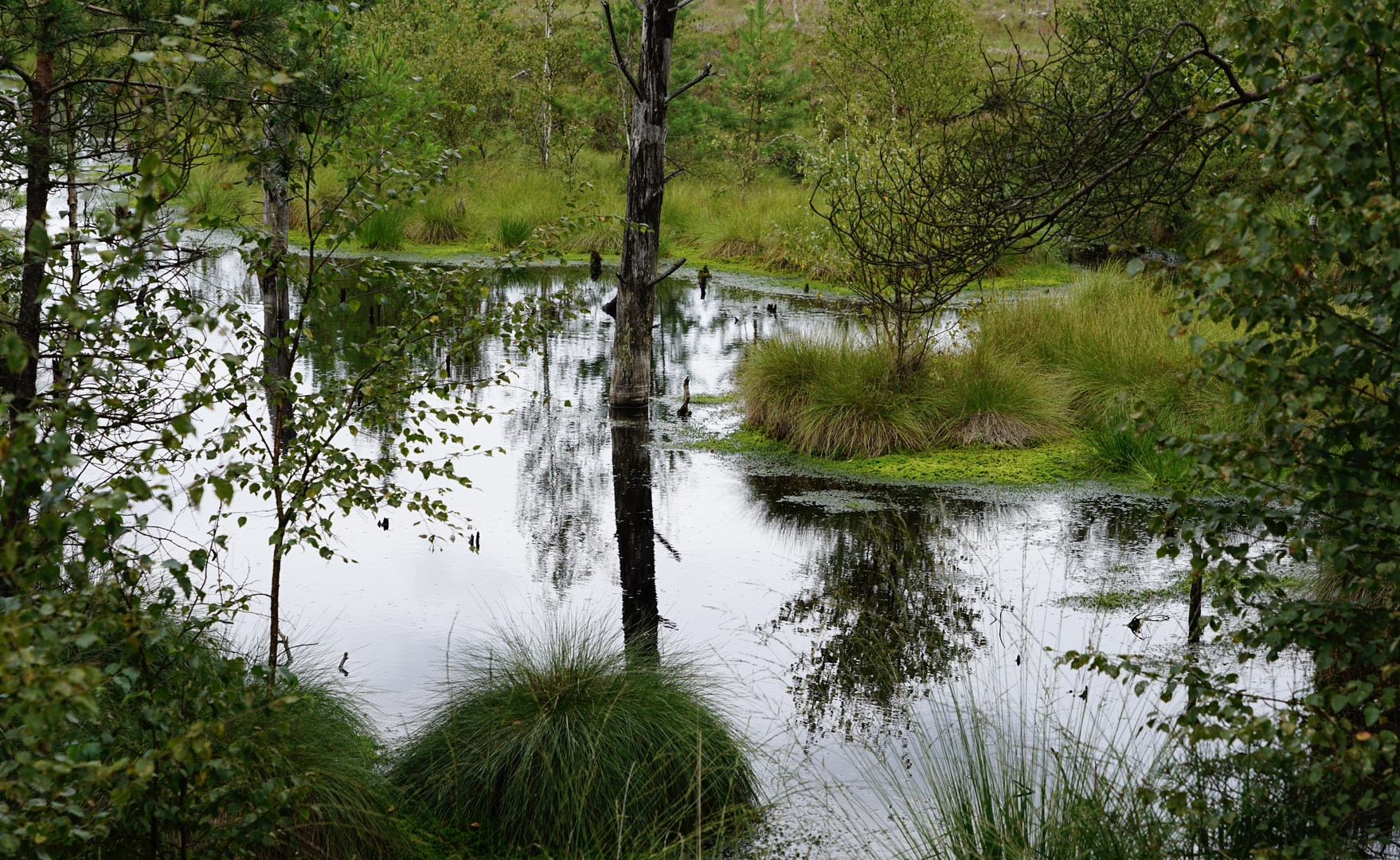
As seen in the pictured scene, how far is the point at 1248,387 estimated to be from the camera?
2365 mm

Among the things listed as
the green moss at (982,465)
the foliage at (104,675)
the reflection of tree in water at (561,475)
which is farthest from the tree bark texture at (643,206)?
the foliage at (104,675)

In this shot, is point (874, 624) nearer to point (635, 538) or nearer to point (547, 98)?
point (635, 538)

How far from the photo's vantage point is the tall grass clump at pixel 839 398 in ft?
29.8

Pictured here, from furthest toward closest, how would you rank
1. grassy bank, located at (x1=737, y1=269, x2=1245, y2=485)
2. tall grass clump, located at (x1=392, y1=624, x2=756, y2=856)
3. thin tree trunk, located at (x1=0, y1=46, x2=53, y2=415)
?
grassy bank, located at (x1=737, y1=269, x2=1245, y2=485) → tall grass clump, located at (x1=392, y1=624, x2=756, y2=856) → thin tree trunk, located at (x1=0, y1=46, x2=53, y2=415)

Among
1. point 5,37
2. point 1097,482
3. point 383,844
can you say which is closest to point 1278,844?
point 383,844

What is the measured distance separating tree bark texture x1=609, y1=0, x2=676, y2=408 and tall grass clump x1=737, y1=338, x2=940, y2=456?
3.50ft

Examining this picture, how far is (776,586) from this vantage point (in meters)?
6.32

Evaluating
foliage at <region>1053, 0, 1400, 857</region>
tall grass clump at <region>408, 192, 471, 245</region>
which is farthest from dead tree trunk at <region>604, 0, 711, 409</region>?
tall grass clump at <region>408, 192, 471, 245</region>

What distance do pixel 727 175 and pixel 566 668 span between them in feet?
82.6

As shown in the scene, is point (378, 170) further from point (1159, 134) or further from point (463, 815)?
point (1159, 134)

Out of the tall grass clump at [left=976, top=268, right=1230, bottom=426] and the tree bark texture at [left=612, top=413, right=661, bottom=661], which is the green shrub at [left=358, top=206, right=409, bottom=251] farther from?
the tall grass clump at [left=976, top=268, right=1230, bottom=426]

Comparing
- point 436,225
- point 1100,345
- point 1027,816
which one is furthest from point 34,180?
point 436,225

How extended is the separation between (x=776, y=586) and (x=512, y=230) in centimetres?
1536

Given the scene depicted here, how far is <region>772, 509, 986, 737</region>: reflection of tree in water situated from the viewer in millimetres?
4969
